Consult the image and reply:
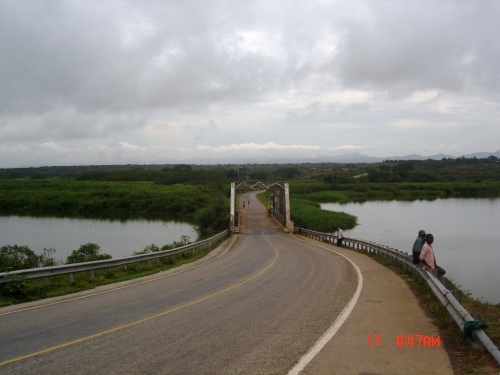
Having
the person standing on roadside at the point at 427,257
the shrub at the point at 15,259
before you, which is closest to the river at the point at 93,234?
the shrub at the point at 15,259

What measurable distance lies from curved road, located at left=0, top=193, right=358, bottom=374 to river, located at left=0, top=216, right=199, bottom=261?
22.4 meters

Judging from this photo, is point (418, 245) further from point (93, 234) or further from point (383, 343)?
point (93, 234)

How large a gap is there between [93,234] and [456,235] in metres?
37.3

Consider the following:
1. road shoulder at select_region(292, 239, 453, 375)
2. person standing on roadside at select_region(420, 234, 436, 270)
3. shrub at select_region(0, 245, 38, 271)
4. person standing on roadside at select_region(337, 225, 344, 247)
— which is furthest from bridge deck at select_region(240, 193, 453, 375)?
Result: person standing on roadside at select_region(337, 225, 344, 247)

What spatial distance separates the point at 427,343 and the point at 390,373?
5.69 ft

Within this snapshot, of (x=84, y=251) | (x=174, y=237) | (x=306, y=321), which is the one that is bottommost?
(x=174, y=237)

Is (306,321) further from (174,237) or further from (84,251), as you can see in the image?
(174,237)

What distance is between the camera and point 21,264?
1933cm

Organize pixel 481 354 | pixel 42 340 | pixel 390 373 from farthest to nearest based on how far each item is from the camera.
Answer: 1. pixel 42 340
2. pixel 481 354
3. pixel 390 373

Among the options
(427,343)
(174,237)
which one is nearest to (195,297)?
(427,343)

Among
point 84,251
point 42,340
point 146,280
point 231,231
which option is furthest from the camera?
point 231,231

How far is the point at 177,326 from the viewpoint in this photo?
8414 mm
